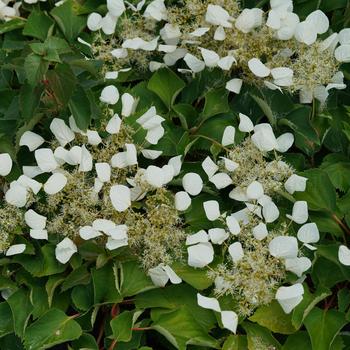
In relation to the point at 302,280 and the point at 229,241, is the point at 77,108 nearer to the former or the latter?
the point at 229,241

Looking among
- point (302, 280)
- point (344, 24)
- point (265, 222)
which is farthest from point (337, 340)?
point (344, 24)

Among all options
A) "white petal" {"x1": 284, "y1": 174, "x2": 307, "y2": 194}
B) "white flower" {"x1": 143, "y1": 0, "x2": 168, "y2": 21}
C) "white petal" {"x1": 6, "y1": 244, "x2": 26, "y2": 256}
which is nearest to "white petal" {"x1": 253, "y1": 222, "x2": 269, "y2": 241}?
"white petal" {"x1": 284, "y1": 174, "x2": 307, "y2": 194}

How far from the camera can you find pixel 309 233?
133 cm

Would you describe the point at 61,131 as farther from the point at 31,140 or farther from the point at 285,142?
the point at 285,142

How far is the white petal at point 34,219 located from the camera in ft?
4.50

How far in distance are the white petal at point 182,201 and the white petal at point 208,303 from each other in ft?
0.63

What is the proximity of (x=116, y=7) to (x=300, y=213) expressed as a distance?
2.38 feet

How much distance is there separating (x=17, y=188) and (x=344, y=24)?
88cm

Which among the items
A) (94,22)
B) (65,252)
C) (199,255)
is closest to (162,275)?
(199,255)

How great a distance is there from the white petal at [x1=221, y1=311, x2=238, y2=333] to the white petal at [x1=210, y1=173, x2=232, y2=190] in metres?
0.27

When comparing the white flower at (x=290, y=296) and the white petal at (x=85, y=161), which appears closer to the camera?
the white flower at (x=290, y=296)

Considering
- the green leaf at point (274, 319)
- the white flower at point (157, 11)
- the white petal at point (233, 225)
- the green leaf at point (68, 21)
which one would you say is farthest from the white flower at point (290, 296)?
the green leaf at point (68, 21)

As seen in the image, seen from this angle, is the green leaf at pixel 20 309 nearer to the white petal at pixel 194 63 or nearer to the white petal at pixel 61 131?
the white petal at pixel 61 131

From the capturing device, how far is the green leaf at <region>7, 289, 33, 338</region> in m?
1.31
